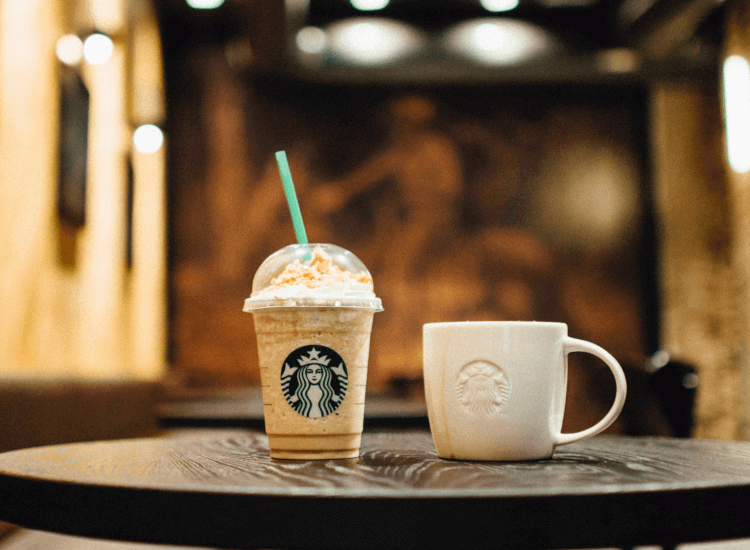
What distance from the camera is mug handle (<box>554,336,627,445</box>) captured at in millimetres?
682

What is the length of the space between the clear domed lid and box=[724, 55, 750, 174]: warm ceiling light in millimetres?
4677

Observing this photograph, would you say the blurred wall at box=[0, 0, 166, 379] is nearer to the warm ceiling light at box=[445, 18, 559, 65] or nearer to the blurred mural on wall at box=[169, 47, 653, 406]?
the blurred mural on wall at box=[169, 47, 653, 406]

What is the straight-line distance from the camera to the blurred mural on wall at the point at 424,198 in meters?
5.74

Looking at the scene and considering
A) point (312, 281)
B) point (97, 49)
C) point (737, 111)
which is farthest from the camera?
point (737, 111)

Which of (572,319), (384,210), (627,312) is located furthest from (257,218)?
(627,312)

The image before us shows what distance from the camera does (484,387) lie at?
2.29ft

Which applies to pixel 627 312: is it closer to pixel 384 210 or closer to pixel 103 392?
pixel 384 210

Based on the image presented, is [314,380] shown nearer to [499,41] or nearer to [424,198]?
[499,41]

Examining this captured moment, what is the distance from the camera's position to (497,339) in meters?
0.69

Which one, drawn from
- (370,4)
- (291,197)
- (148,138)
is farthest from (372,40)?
(291,197)

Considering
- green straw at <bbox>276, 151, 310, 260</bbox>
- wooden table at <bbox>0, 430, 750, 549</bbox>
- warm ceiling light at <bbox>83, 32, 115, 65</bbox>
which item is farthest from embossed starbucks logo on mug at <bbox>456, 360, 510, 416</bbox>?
warm ceiling light at <bbox>83, 32, 115, 65</bbox>

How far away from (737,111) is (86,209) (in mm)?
4339

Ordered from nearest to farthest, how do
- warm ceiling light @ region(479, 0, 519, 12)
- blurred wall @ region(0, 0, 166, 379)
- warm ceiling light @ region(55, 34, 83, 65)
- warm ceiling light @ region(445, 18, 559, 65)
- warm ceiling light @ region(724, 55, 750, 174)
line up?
blurred wall @ region(0, 0, 166, 379)
warm ceiling light @ region(55, 34, 83, 65)
warm ceiling light @ region(724, 55, 750, 174)
warm ceiling light @ region(479, 0, 519, 12)
warm ceiling light @ region(445, 18, 559, 65)

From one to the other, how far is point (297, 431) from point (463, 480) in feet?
0.85
